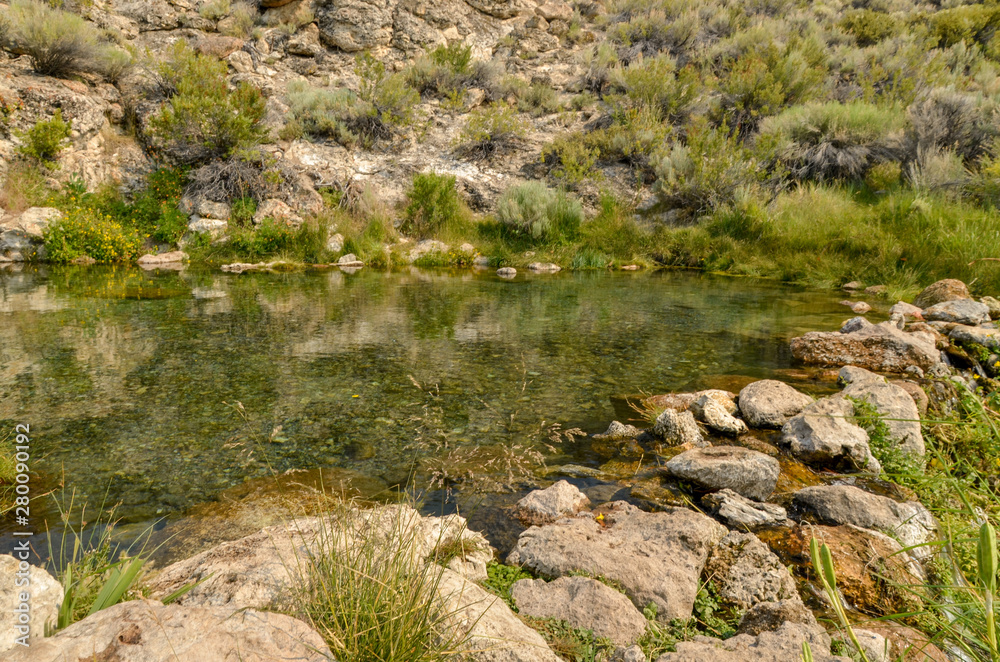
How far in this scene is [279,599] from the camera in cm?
161

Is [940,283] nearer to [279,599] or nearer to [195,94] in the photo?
[279,599]

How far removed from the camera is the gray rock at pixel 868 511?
229cm

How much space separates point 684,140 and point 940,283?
34.9ft

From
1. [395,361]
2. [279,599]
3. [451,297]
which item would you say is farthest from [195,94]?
[279,599]

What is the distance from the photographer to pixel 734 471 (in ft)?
8.89

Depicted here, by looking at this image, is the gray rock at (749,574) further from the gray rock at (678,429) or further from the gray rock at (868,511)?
the gray rock at (678,429)

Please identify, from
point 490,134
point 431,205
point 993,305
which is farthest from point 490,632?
point 490,134

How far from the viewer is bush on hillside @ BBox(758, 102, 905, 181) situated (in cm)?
1280

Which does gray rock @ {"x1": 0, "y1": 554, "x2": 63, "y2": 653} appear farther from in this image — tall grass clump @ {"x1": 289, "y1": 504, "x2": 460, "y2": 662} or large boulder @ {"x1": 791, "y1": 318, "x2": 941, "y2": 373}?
large boulder @ {"x1": 791, "y1": 318, "x2": 941, "y2": 373}

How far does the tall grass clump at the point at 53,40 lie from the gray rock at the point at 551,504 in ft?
66.7

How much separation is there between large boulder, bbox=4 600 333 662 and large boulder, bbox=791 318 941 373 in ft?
17.6

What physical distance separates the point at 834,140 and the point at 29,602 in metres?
16.4

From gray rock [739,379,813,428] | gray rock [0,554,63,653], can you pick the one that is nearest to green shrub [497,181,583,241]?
gray rock [739,379,813,428]

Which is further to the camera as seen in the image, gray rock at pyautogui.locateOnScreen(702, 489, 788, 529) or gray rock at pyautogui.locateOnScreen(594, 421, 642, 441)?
gray rock at pyautogui.locateOnScreen(594, 421, 642, 441)
